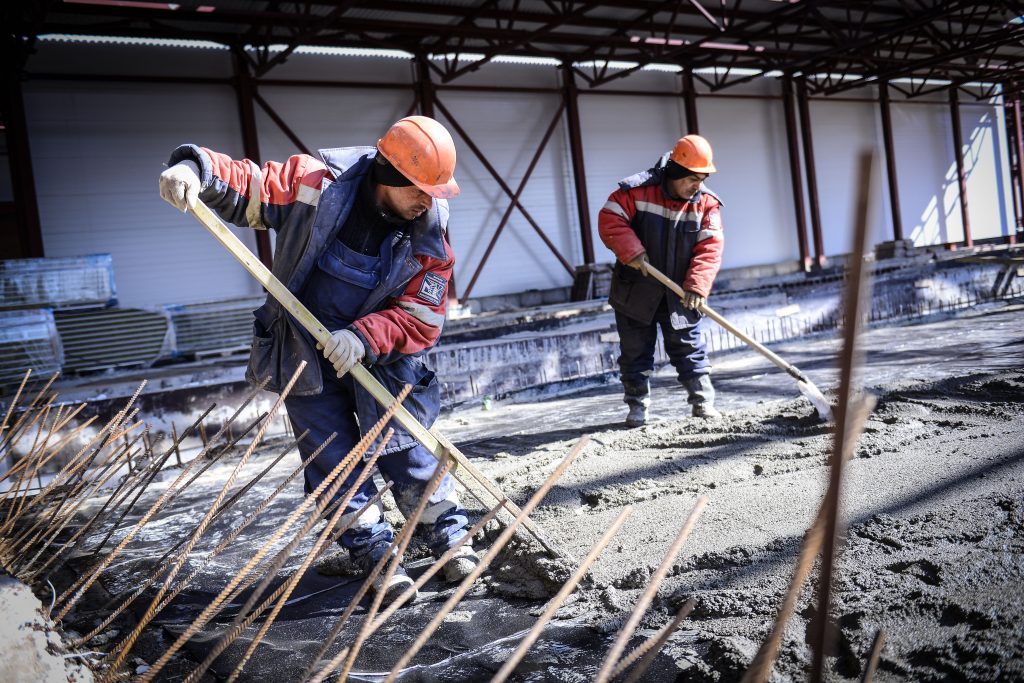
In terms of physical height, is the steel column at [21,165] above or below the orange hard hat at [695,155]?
above

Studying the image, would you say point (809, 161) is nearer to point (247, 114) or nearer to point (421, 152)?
point (247, 114)

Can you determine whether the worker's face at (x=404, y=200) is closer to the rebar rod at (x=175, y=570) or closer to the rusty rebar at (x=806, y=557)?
the rebar rod at (x=175, y=570)

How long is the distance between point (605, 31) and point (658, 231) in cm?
936

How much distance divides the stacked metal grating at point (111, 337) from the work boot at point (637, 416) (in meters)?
4.78

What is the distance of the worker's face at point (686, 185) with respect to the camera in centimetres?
449

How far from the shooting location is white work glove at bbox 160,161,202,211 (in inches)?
97.2

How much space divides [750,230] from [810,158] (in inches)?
82.2

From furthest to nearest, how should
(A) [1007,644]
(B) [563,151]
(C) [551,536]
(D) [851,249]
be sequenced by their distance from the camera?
1. (B) [563,151]
2. (C) [551,536]
3. (A) [1007,644]
4. (D) [851,249]

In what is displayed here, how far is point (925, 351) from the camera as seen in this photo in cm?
655

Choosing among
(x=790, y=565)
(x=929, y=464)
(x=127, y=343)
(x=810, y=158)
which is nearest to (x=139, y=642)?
(x=790, y=565)

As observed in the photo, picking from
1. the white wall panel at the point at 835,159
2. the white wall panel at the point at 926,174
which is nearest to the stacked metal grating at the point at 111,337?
the white wall panel at the point at 835,159

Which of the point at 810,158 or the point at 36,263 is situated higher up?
the point at 810,158

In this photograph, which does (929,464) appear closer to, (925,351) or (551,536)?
(551,536)

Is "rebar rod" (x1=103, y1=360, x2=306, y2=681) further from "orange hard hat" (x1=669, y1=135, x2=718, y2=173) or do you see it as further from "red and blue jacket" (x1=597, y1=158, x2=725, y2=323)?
"orange hard hat" (x1=669, y1=135, x2=718, y2=173)
